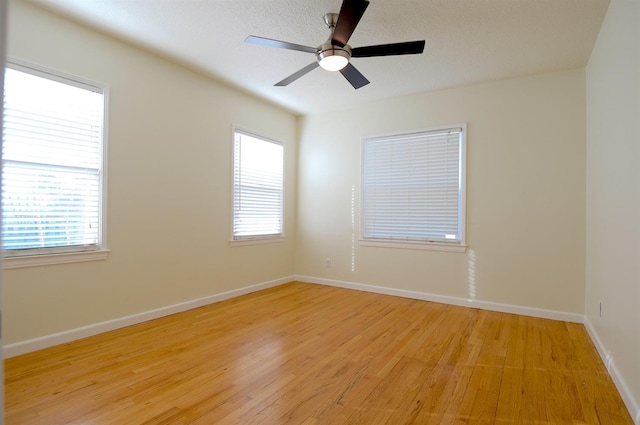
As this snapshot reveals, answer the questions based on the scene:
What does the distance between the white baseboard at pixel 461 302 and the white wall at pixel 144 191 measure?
4.57 ft

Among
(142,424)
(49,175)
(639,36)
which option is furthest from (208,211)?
(639,36)

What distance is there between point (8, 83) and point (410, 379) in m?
3.75

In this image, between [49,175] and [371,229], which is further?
[371,229]

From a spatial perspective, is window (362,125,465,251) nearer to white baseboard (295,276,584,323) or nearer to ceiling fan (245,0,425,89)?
white baseboard (295,276,584,323)

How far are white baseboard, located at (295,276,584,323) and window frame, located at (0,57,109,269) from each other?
318 cm

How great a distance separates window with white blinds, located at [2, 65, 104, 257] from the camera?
8.84ft

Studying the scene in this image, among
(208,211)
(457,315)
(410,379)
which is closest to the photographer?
(410,379)

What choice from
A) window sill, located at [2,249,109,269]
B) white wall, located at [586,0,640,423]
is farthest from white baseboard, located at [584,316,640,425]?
window sill, located at [2,249,109,269]

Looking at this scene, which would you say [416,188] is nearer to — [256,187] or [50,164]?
[256,187]

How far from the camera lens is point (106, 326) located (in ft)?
10.6

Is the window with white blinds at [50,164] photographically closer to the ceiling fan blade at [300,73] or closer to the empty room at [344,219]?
the empty room at [344,219]

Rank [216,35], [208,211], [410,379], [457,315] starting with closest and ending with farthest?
[410,379]
[216,35]
[457,315]
[208,211]

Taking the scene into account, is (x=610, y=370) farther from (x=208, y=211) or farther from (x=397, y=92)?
(x=208, y=211)

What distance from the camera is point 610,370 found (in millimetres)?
2527
